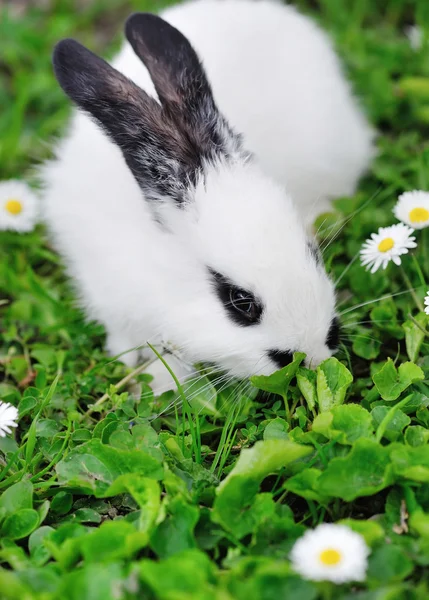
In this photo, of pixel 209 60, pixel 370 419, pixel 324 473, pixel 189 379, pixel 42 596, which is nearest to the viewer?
pixel 42 596

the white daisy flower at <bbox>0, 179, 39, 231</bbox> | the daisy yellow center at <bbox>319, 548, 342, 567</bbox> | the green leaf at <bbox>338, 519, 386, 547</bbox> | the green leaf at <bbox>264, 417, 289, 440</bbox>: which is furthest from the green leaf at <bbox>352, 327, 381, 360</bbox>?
the white daisy flower at <bbox>0, 179, 39, 231</bbox>

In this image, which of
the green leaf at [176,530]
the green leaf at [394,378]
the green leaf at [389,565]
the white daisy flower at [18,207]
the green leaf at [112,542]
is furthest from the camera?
the white daisy flower at [18,207]

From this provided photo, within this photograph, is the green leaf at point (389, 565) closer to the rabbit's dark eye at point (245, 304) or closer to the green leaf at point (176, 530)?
the green leaf at point (176, 530)

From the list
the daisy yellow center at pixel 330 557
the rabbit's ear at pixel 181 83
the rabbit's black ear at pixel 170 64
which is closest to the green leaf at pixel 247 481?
the daisy yellow center at pixel 330 557

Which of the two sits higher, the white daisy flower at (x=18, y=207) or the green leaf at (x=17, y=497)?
the white daisy flower at (x=18, y=207)

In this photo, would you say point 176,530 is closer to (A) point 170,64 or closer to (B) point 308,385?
(B) point 308,385

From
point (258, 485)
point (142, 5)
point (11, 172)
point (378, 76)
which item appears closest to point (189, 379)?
point (258, 485)

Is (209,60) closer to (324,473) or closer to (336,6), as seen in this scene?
(336,6)
